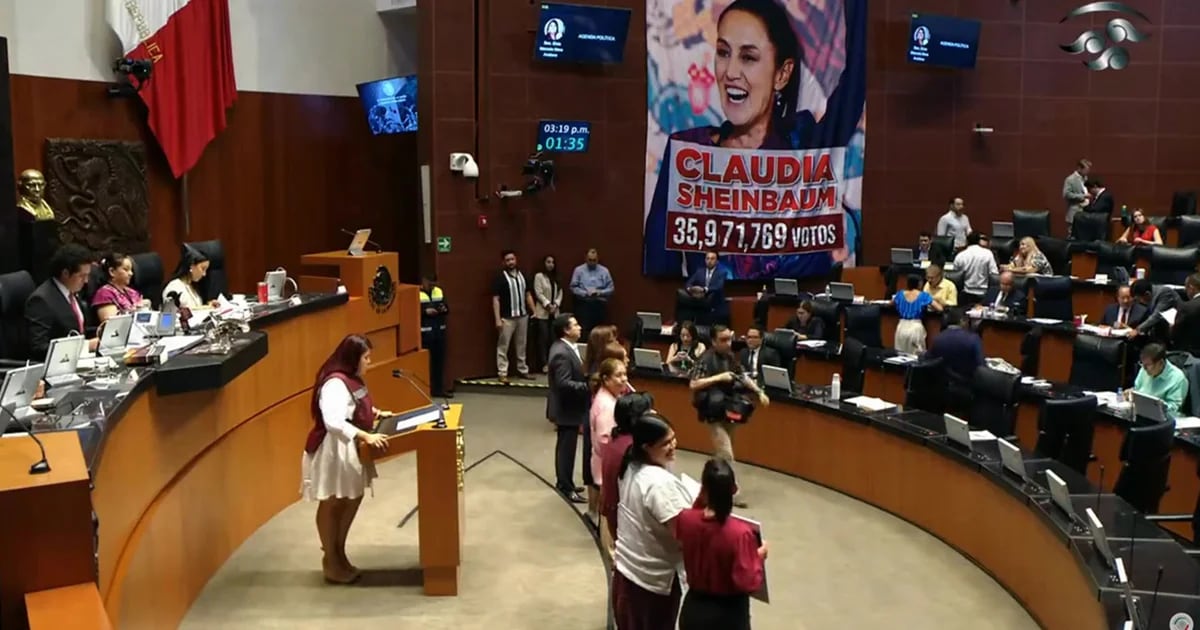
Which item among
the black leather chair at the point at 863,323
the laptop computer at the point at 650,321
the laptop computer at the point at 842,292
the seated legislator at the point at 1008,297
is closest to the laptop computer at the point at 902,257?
the laptop computer at the point at 842,292

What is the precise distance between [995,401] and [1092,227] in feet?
27.1

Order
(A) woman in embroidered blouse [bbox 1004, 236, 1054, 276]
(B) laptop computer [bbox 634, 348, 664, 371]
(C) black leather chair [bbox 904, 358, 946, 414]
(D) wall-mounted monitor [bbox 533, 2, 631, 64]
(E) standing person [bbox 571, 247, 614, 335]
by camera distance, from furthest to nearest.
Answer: (E) standing person [bbox 571, 247, 614, 335] < (D) wall-mounted monitor [bbox 533, 2, 631, 64] < (A) woman in embroidered blouse [bbox 1004, 236, 1054, 276] < (B) laptop computer [bbox 634, 348, 664, 371] < (C) black leather chair [bbox 904, 358, 946, 414]

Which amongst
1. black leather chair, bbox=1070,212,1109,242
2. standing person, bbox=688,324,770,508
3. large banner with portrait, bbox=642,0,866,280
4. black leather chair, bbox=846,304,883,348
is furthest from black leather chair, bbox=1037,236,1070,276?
standing person, bbox=688,324,770,508

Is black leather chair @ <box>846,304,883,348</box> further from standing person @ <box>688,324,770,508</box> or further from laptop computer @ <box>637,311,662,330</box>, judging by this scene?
standing person @ <box>688,324,770,508</box>

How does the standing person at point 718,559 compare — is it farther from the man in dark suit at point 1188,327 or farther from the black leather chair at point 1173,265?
the black leather chair at point 1173,265

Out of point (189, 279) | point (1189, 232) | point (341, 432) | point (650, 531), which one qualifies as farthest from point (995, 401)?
point (1189, 232)

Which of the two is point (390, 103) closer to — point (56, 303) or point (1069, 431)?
point (56, 303)

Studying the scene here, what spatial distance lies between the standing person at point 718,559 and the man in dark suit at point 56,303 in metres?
3.87

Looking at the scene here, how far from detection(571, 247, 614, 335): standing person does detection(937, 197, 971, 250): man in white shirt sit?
4.85 meters

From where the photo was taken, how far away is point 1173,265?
1263 centimetres

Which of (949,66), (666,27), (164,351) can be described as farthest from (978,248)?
(164,351)

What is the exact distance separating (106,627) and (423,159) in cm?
1130

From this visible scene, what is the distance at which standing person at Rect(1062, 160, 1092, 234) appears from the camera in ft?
52.6

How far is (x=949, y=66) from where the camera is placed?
15906 mm
